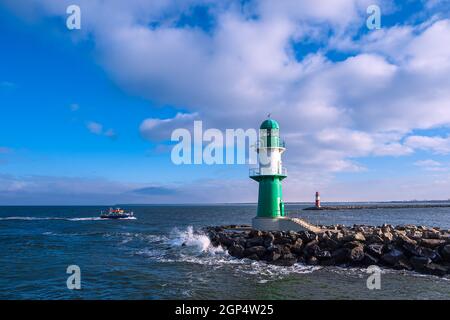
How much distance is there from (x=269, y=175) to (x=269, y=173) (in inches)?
7.1

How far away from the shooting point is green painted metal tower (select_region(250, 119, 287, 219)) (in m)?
26.9

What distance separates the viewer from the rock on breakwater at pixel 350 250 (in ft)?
64.4

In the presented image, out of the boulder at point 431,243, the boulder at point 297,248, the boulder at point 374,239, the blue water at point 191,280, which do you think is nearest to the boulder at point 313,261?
the blue water at point 191,280

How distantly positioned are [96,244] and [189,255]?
1243 centimetres

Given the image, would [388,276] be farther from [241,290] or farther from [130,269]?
[130,269]

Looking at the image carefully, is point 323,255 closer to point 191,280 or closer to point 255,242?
point 255,242

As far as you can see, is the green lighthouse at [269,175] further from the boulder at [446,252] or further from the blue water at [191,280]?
the boulder at [446,252]

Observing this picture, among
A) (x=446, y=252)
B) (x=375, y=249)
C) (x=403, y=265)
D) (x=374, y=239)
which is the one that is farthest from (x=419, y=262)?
(x=374, y=239)

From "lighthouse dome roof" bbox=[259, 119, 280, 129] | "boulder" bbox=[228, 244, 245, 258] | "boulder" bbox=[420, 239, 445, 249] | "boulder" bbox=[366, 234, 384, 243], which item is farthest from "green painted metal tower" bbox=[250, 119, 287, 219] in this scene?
"boulder" bbox=[420, 239, 445, 249]

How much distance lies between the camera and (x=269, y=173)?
2675 centimetres

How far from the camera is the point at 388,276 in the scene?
1811 cm

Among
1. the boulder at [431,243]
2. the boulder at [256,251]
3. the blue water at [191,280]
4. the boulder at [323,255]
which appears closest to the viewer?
the blue water at [191,280]
